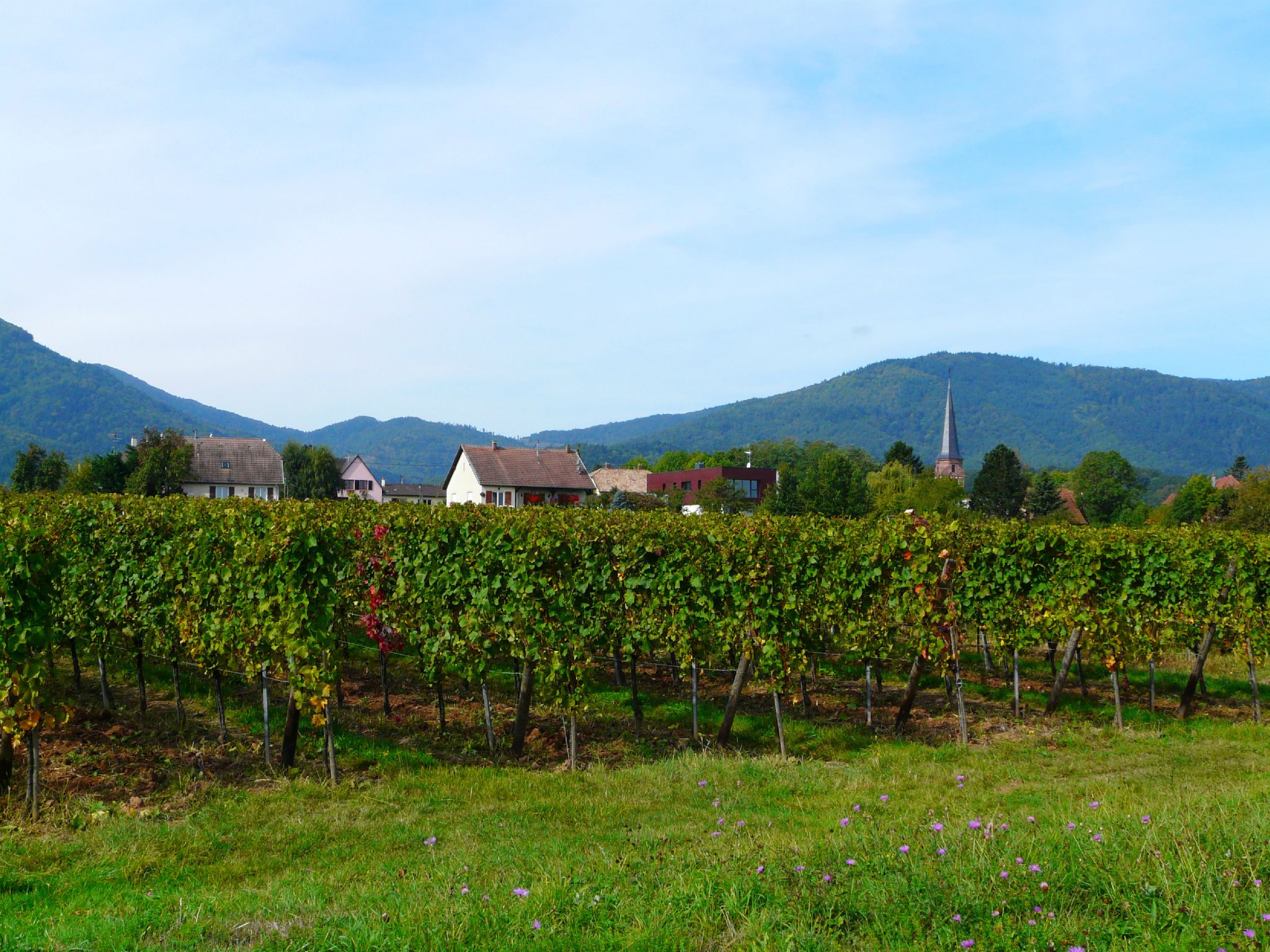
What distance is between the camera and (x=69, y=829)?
7.02 metres

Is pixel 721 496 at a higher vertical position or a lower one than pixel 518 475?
lower

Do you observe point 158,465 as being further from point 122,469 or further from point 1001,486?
point 1001,486

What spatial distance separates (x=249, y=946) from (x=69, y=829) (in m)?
3.99

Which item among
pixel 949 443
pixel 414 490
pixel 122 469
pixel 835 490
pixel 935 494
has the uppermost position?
pixel 949 443

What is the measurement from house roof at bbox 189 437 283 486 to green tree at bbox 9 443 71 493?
541 inches

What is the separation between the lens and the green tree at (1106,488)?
102 meters

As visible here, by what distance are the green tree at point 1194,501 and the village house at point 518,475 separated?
201 feet

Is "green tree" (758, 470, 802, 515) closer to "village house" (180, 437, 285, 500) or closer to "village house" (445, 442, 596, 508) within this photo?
"village house" (445, 442, 596, 508)

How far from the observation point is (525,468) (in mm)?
82188

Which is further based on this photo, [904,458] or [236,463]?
[904,458]

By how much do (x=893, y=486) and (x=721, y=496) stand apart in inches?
990

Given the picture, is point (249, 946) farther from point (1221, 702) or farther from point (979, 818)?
point (1221, 702)

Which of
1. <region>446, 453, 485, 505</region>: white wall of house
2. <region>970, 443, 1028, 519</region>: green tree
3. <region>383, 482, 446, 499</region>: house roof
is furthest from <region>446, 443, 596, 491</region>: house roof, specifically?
<region>970, 443, 1028, 519</region>: green tree

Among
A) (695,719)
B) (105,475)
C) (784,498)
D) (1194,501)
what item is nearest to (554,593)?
(695,719)
